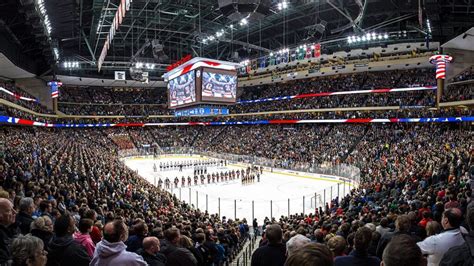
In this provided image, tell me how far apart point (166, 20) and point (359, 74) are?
25424mm

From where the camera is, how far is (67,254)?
3488 mm

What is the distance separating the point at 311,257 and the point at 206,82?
25466mm

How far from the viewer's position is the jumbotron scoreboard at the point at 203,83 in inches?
1043

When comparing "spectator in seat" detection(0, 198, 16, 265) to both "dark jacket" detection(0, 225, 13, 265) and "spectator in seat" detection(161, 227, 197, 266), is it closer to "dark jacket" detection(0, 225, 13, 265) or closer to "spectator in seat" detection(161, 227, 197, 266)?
"dark jacket" detection(0, 225, 13, 265)

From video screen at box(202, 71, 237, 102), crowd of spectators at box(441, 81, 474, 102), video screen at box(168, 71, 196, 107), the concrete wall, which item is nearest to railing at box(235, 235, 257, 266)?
video screen at box(202, 71, 237, 102)

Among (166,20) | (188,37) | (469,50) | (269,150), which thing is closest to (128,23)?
(166,20)

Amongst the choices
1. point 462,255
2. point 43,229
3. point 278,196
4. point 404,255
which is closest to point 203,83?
point 278,196

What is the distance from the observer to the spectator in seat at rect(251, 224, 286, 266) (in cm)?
385

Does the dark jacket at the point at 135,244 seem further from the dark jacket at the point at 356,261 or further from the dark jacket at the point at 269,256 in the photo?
the dark jacket at the point at 356,261

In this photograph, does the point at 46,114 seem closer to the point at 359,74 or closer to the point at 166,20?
the point at 166,20

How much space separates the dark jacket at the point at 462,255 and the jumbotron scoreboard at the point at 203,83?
2411 cm

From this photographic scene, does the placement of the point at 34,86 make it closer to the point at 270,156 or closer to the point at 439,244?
the point at 270,156

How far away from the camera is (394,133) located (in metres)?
34.1

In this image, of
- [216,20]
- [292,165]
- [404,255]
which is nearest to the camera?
[404,255]
